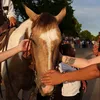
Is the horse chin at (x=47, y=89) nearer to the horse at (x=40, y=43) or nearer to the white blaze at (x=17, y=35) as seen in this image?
the horse at (x=40, y=43)

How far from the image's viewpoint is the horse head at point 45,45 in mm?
5133

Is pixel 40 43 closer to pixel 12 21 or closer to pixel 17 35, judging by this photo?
pixel 17 35

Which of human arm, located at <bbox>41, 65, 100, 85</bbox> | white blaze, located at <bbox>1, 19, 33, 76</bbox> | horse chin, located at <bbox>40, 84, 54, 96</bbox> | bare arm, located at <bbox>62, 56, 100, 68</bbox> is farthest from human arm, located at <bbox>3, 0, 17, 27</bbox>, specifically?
human arm, located at <bbox>41, 65, 100, 85</bbox>

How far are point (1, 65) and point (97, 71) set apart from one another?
308cm

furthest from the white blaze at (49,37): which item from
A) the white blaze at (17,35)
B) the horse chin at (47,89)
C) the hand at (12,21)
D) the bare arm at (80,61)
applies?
the hand at (12,21)

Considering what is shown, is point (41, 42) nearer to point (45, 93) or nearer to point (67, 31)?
point (45, 93)

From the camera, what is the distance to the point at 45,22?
5.37m

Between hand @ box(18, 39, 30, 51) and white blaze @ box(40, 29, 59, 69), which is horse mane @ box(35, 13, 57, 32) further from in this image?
hand @ box(18, 39, 30, 51)

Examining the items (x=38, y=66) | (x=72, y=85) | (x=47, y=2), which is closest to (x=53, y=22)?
(x=38, y=66)

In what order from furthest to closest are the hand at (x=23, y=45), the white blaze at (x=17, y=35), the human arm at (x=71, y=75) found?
the white blaze at (x=17, y=35)
the hand at (x=23, y=45)
the human arm at (x=71, y=75)

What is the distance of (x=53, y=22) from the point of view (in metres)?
5.45

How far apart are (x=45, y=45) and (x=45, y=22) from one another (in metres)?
0.38

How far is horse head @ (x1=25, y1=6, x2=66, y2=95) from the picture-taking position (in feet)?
16.8

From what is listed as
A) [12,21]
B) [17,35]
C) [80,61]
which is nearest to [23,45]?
[80,61]
